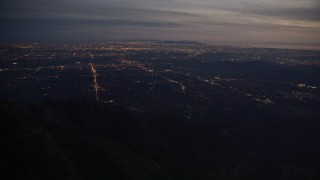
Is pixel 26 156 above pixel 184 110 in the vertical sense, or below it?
above

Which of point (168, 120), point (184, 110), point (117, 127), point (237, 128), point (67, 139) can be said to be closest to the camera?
point (67, 139)

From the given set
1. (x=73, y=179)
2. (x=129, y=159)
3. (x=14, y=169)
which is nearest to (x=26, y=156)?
(x=14, y=169)

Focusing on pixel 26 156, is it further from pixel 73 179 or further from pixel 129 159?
pixel 129 159

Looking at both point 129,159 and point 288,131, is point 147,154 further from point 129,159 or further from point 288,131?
point 288,131

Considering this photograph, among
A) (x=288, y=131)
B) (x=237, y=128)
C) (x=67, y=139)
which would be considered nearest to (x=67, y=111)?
(x=67, y=139)

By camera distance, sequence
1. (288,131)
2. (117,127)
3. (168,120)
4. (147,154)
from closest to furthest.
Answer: (147,154) < (117,127) < (168,120) < (288,131)

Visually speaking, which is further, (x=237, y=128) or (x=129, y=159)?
(x=237, y=128)
